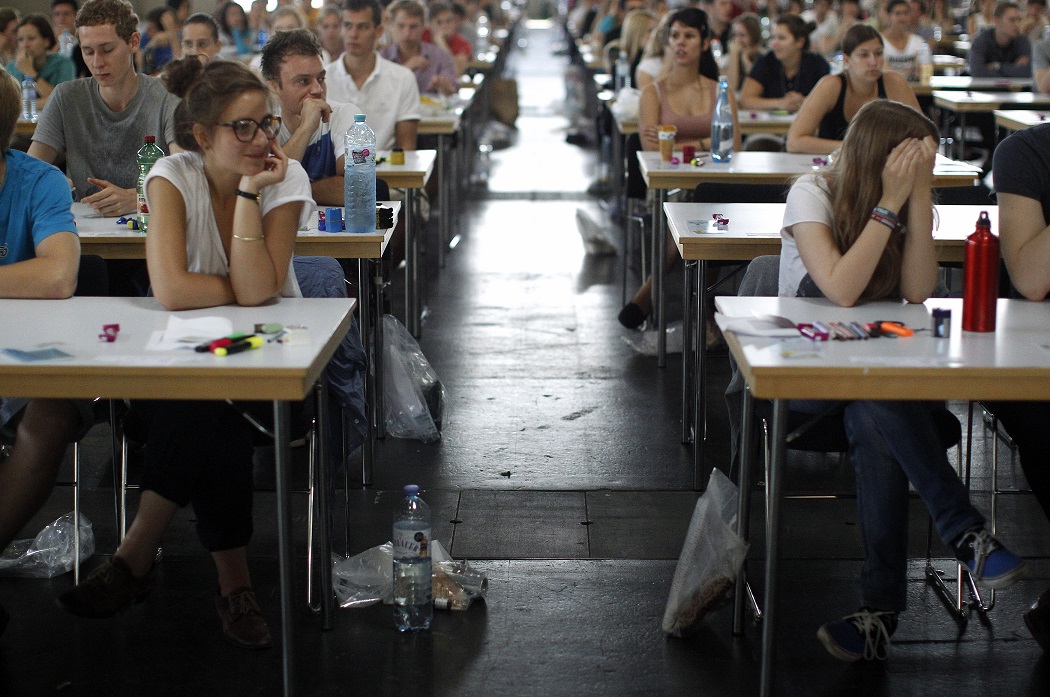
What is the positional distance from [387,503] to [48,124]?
66.7 inches

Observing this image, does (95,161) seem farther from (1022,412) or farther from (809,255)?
(1022,412)

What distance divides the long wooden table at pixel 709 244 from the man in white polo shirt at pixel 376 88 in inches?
74.7

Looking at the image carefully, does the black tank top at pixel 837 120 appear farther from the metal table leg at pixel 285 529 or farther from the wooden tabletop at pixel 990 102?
the metal table leg at pixel 285 529

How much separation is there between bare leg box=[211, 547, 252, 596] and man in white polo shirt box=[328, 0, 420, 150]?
3.02 metres

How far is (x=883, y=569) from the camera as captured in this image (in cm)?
246

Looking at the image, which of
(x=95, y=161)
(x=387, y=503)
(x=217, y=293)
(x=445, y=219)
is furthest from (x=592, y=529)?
(x=445, y=219)

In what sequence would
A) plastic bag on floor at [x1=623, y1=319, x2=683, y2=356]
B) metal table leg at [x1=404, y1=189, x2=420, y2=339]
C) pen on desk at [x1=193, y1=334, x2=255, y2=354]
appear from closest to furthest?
pen on desk at [x1=193, y1=334, x2=255, y2=354]
metal table leg at [x1=404, y1=189, x2=420, y2=339]
plastic bag on floor at [x1=623, y1=319, x2=683, y2=356]

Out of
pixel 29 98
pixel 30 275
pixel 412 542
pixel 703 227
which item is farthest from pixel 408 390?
pixel 29 98

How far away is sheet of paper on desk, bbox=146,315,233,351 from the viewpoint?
2287 millimetres

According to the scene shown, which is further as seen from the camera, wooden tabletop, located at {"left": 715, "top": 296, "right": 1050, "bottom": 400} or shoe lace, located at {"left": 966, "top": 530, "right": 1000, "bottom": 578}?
shoe lace, located at {"left": 966, "top": 530, "right": 1000, "bottom": 578}

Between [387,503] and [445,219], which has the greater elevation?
[445,219]

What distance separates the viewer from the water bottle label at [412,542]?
2.58m

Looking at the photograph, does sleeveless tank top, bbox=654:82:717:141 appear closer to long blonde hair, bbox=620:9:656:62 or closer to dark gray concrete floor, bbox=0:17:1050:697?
dark gray concrete floor, bbox=0:17:1050:697

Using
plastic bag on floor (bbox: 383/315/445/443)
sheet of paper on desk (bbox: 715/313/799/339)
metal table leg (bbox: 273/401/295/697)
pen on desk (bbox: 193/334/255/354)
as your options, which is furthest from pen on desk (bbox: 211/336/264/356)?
plastic bag on floor (bbox: 383/315/445/443)
